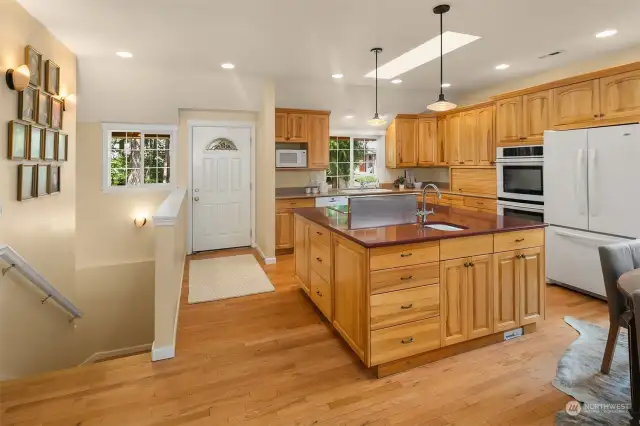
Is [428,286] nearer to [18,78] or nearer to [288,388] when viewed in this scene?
[288,388]

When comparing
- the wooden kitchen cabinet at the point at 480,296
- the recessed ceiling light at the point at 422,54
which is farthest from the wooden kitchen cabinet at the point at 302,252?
the recessed ceiling light at the point at 422,54

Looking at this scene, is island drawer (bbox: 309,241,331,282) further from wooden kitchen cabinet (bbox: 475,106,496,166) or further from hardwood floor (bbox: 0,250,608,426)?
wooden kitchen cabinet (bbox: 475,106,496,166)

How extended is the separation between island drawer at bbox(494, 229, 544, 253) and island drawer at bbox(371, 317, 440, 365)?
74cm

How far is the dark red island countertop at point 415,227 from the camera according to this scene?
225 centimetres

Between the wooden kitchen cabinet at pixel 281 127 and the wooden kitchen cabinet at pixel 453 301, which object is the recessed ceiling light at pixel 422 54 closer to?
the wooden kitchen cabinet at pixel 281 127

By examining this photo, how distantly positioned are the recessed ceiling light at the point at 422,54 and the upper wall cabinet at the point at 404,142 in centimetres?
144

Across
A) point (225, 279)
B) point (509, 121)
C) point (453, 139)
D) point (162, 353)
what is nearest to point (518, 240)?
point (509, 121)

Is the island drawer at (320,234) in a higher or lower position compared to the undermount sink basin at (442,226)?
lower

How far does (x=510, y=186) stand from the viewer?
4289 mm

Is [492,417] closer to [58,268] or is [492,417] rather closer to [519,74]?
[58,268]

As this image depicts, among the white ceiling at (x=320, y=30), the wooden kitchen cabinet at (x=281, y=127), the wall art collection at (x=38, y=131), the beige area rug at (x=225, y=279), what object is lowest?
the beige area rug at (x=225, y=279)

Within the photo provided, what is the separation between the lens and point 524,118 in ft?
13.5

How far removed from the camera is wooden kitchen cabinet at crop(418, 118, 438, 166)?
611 centimetres

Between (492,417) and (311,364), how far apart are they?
1132mm
